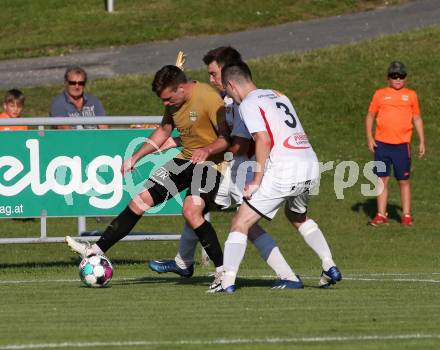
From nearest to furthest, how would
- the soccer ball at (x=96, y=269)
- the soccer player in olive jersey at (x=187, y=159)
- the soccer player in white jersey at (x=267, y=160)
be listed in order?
the soccer player in white jersey at (x=267, y=160) < the soccer player in olive jersey at (x=187, y=159) < the soccer ball at (x=96, y=269)

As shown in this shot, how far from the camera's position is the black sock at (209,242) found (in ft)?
40.5

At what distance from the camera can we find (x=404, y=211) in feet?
62.8

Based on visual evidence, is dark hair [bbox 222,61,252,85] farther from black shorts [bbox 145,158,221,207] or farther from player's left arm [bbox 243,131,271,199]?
black shorts [bbox 145,158,221,207]

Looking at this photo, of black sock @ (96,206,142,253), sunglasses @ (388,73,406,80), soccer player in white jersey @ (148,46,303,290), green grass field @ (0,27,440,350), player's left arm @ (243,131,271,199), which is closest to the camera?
green grass field @ (0,27,440,350)

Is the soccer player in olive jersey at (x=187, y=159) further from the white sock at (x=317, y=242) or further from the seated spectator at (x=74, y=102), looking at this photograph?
the seated spectator at (x=74, y=102)

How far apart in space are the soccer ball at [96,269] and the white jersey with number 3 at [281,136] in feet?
6.15

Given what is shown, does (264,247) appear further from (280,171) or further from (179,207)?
(179,207)

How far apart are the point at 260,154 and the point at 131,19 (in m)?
25.9

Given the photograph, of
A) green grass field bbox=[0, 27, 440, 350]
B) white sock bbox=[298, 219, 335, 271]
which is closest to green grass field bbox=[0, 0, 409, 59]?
green grass field bbox=[0, 27, 440, 350]

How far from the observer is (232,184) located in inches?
480

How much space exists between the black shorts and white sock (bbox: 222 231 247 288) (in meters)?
0.95

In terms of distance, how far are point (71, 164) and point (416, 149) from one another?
9725mm

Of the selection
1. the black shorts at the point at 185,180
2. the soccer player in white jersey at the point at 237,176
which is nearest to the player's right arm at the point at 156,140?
the black shorts at the point at 185,180

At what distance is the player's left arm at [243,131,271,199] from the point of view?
10938 mm
